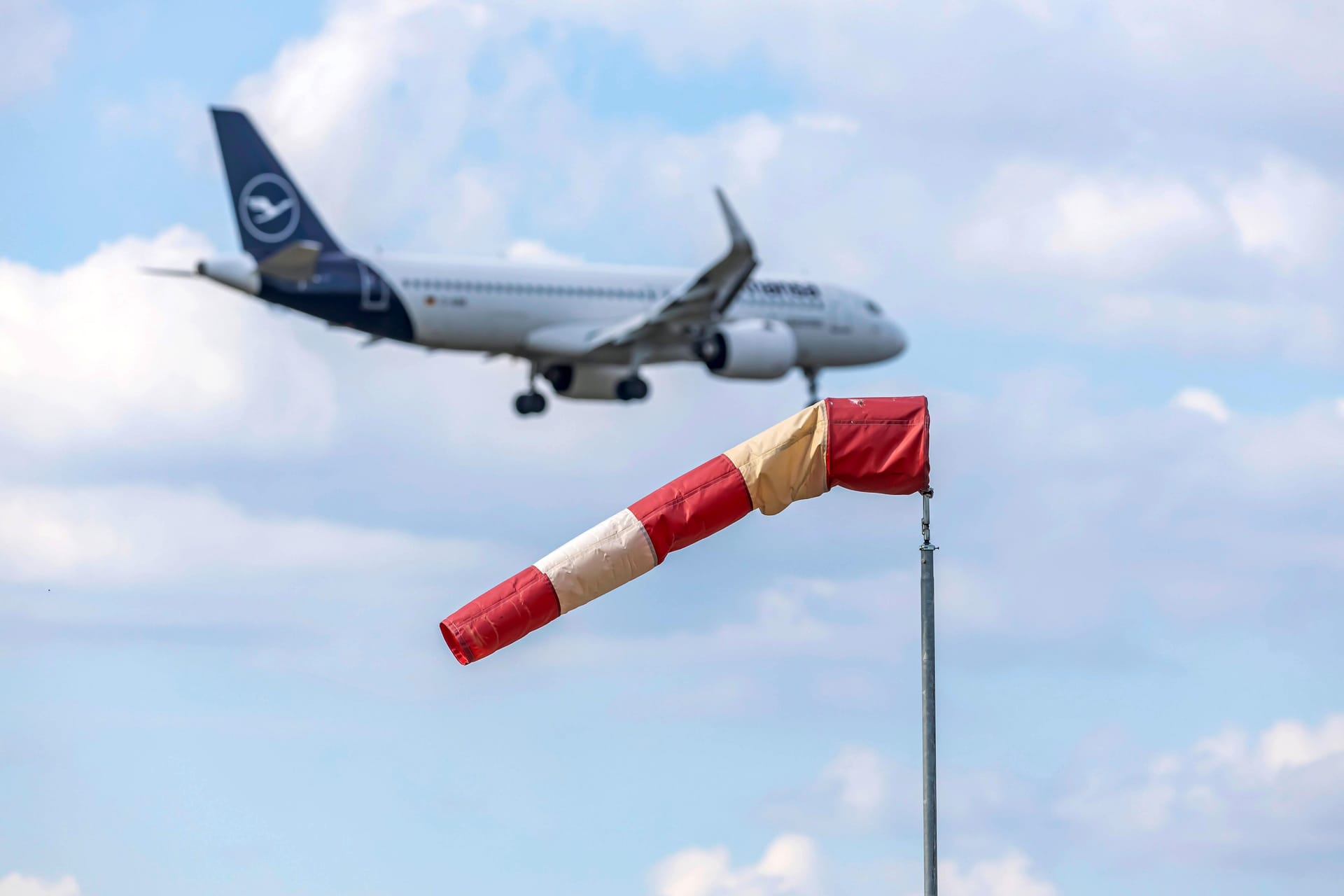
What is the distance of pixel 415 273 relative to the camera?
60.0 meters

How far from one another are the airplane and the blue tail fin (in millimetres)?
41

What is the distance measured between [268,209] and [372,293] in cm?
454

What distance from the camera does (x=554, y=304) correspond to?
6303 cm

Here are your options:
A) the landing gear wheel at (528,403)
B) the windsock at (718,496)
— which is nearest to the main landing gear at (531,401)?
the landing gear wheel at (528,403)

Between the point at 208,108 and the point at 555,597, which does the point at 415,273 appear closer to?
the point at 208,108

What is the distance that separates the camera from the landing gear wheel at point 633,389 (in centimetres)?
6538

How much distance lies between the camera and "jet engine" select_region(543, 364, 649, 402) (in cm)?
6544

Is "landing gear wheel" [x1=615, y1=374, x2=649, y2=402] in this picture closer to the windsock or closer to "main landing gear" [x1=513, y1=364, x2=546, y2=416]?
"main landing gear" [x1=513, y1=364, x2=546, y2=416]

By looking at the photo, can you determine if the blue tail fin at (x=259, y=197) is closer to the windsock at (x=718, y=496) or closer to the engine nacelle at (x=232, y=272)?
the engine nacelle at (x=232, y=272)

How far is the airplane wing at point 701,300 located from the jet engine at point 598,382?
4.86 ft

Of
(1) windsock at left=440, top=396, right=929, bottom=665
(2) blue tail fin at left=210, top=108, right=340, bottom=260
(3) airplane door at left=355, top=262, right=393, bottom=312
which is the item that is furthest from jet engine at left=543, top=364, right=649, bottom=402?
(1) windsock at left=440, top=396, right=929, bottom=665

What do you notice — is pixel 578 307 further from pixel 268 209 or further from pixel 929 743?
pixel 929 743

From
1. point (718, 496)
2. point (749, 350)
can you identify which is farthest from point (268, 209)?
point (718, 496)

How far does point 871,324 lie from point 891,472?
55.1 meters
